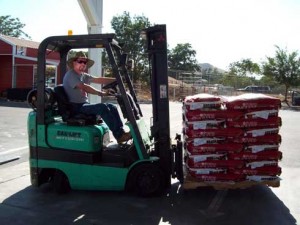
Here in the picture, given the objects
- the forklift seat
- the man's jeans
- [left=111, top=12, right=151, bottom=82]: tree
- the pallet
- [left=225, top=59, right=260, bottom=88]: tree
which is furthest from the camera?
[left=225, top=59, right=260, bottom=88]: tree

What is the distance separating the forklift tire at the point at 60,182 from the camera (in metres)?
6.11

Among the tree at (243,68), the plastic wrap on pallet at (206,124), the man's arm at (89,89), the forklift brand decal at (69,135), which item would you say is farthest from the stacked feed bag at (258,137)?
the tree at (243,68)

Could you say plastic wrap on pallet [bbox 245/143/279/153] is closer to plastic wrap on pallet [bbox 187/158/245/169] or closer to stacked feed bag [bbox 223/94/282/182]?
stacked feed bag [bbox 223/94/282/182]

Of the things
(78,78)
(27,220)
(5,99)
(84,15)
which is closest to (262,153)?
(78,78)

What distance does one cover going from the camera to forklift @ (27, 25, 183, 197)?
593 centimetres

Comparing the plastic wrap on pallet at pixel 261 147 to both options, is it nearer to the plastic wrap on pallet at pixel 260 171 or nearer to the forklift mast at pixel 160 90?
the plastic wrap on pallet at pixel 260 171

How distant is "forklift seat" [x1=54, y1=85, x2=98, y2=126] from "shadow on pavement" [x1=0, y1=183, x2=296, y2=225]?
3.89 feet

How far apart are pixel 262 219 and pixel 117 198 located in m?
2.17

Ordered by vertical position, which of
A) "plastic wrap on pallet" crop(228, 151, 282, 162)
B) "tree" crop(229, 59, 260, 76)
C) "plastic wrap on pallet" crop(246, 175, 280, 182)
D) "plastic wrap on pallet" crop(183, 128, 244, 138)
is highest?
"tree" crop(229, 59, 260, 76)

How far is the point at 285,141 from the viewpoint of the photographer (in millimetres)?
12352

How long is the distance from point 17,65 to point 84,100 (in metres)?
27.1

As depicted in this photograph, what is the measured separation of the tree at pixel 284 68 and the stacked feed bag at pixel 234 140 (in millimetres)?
35372

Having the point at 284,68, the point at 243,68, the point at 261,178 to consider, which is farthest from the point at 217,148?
the point at 243,68

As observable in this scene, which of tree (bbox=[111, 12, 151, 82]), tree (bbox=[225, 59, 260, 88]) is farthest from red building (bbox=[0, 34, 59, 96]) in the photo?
tree (bbox=[225, 59, 260, 88])
